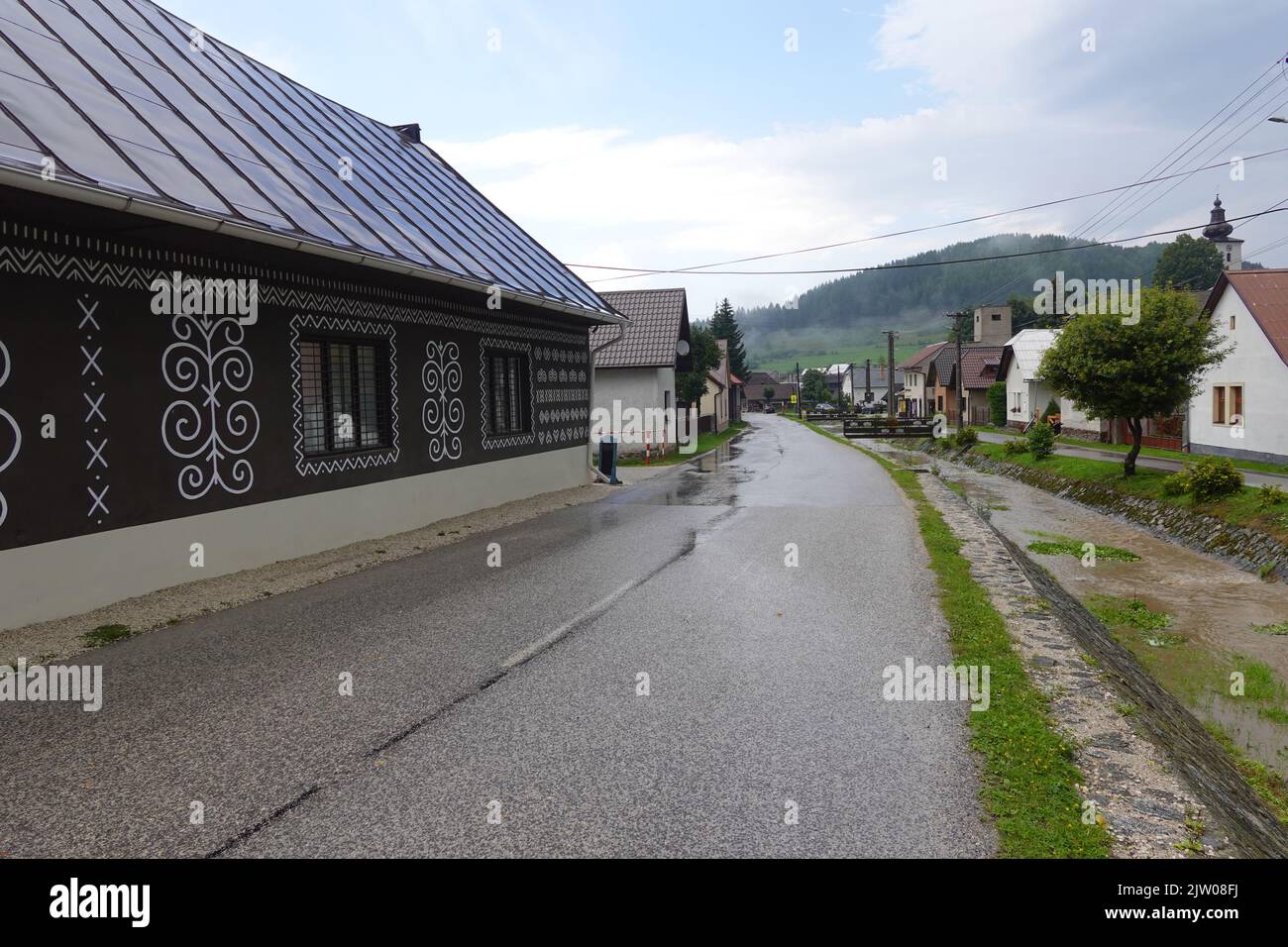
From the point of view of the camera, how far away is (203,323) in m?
8.64

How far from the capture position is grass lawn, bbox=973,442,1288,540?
13.4 metres

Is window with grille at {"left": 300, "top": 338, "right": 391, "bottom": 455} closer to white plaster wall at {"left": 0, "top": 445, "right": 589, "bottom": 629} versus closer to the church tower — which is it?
white plaster wall at {"left": 0, "top": 445, "right": 589, "bottom": 629}

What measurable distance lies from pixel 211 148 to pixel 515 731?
818 centimetres

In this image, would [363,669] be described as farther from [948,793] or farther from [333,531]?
[333,531]

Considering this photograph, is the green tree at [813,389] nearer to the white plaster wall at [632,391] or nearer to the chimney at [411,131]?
the white plaster wall at [632,391]

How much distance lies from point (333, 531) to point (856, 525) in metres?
7.66

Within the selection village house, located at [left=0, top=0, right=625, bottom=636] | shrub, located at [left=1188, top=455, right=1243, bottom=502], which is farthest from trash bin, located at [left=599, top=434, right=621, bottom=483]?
shrub, located at [left=1188, top=455, right=1243, bottom=502]

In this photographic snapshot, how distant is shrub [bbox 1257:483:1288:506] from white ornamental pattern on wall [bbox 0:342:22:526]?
677 inches

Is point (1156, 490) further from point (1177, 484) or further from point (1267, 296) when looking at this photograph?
point (1267, 296)

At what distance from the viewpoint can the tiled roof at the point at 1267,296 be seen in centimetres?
2033

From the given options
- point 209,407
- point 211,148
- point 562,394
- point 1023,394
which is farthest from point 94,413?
point 1023,394

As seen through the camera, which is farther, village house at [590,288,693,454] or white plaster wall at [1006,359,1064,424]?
white plaster wall at [1006,359,1064,424]

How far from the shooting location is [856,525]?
12867 mm

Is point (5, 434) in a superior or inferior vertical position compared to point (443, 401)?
inferior
